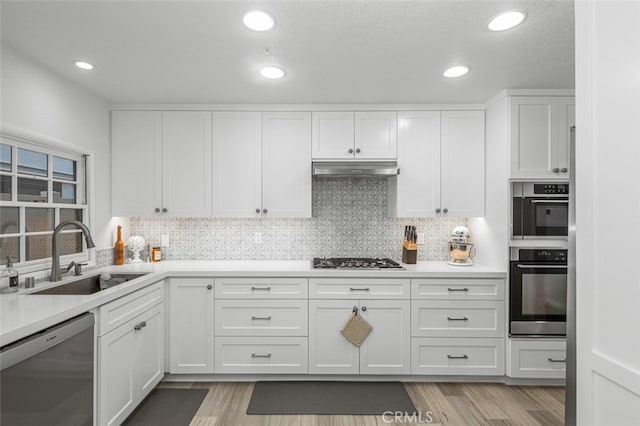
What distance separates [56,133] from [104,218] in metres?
0.83

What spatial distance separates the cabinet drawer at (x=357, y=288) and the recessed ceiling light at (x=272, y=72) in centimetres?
157

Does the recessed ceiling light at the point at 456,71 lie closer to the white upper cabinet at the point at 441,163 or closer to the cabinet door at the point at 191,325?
the white upper cabinet at the point at 441,163

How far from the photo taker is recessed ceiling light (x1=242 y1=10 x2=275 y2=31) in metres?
1.61

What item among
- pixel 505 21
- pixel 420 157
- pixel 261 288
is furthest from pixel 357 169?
pixel 505 21

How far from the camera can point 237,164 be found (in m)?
2.98

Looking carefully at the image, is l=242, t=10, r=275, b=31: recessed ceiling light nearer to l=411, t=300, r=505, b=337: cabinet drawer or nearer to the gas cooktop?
the gas cooktop

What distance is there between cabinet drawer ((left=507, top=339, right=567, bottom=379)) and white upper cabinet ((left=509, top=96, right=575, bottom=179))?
1.36 metres

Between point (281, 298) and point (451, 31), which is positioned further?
point (281, 298)

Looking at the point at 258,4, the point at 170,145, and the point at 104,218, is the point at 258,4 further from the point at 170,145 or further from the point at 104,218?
the point at 104,218

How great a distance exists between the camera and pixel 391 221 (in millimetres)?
3283

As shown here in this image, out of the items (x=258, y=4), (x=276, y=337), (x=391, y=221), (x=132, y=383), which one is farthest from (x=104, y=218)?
(x=391, y=221)

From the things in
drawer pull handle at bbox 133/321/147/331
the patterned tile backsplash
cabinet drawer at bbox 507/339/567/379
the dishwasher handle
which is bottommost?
cabinet drawer at bbox 507/339/567/379

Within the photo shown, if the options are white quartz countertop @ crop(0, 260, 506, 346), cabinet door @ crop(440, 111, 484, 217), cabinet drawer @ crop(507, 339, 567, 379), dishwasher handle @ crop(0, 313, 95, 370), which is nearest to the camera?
dishwasher handle @ crop(0, 313, 95, 370)

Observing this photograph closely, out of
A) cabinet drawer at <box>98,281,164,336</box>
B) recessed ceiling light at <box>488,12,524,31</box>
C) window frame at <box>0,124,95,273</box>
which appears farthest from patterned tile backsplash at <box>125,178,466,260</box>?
recessed ceiling light at <box>488,12,524,31</box>
